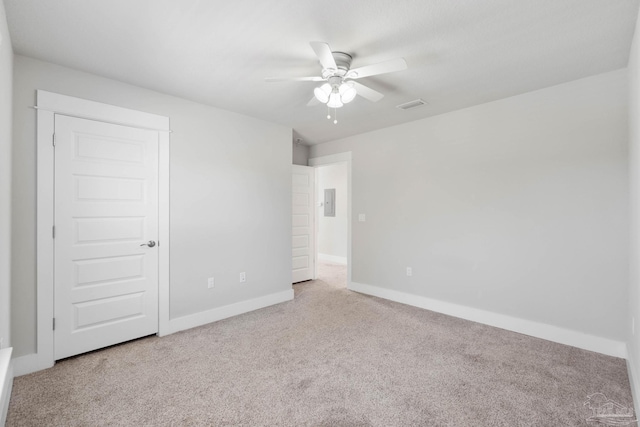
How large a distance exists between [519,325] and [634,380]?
107 centimetres

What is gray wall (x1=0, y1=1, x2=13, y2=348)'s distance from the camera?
186 cm

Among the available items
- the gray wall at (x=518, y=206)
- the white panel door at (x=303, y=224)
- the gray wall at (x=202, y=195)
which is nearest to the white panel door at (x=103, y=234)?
the gray wall at (x=202, y=195)

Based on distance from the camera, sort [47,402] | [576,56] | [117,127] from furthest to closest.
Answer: [117,127] < [576,56] < [47,402]

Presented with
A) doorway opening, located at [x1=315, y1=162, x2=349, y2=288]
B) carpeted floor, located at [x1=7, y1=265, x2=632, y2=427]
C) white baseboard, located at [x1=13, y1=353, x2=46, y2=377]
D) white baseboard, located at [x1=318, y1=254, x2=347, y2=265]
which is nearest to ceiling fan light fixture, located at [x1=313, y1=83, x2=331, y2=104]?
carpeted floor, located at [x1=7, y1=265, x2=632, y2=427]

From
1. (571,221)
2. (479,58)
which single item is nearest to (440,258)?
(571,221)

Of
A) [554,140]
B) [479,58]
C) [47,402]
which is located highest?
[479,58]

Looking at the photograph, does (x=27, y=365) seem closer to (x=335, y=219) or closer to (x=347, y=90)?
(x=347, y=90)

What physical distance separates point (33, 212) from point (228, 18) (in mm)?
2164

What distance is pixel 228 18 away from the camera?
1.89m

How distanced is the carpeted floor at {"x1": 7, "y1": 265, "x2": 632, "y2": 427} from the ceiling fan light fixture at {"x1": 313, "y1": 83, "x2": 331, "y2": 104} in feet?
7.14

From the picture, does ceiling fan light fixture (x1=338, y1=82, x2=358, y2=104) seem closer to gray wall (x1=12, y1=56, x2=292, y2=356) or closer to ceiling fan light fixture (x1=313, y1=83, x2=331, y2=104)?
ceiling fan light fixture (x1=313, y1=83, x2=331, y2=104)

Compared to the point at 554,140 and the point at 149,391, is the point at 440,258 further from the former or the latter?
the point at 149,391

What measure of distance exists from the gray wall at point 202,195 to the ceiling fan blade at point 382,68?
201 centimetres

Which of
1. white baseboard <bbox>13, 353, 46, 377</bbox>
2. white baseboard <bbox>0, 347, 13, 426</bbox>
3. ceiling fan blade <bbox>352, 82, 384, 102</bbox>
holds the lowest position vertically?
white baseboard <bbox>13, 353, 46, 377</bbox>
